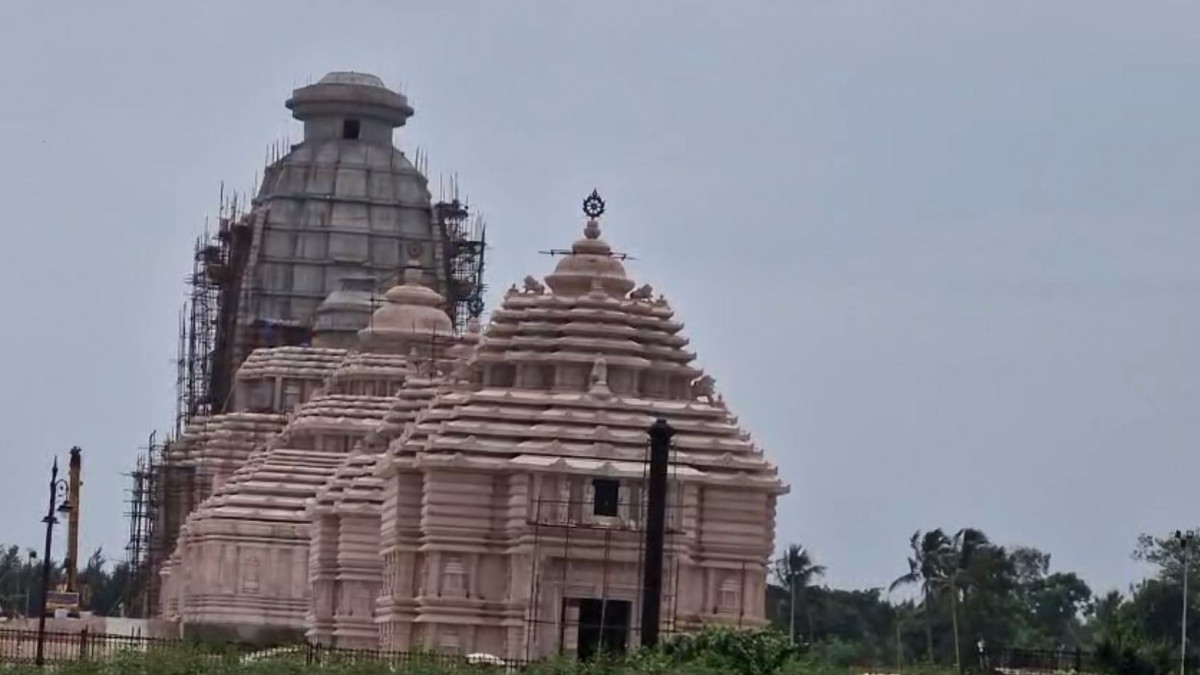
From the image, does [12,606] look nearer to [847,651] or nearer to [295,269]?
[295,269]

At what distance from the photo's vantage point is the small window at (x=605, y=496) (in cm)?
7844

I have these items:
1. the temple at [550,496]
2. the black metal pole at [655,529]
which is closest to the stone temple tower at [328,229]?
the temple at [550,496]

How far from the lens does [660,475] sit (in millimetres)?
65438

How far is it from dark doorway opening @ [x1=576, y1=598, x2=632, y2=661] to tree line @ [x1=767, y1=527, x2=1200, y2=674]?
20.9 meters

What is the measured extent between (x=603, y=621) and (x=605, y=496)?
2.35 m

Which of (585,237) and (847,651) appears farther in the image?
(847,651)

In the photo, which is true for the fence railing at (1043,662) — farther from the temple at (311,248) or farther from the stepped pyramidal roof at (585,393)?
the temple at (311,248)

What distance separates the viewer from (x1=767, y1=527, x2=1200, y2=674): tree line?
4614 inches

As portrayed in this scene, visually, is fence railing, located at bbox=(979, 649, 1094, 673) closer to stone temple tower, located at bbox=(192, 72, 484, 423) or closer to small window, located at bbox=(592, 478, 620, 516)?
small window, located at bbox=(592, 478, 620, 516)

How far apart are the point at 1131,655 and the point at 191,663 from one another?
818 inches

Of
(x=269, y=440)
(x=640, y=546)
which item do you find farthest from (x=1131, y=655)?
(x=269, y=440)

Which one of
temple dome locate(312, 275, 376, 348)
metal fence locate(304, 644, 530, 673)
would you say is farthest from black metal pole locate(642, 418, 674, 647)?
temple dome locate(312, 275, 376, 348)

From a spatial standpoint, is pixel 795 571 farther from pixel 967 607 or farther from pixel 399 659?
pixel 399 659

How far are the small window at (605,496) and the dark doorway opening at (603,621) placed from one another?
1661mm
